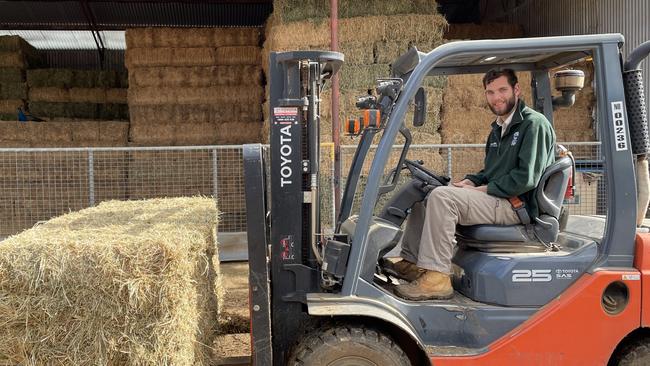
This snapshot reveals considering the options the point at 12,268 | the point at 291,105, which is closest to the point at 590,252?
the point at 291,105

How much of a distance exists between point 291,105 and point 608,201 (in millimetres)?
2171

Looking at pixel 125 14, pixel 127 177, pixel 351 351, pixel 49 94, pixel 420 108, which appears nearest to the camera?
pixel 351 351

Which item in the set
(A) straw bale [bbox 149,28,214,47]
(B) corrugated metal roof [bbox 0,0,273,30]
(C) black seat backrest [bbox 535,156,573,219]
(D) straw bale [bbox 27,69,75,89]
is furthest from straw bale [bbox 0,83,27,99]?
(C) black seat backrest [bbox 535,156,573,219]

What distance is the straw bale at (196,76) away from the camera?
1316 cm

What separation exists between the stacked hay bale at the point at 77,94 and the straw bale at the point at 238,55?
4.12 meters

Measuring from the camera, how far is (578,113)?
11.2m

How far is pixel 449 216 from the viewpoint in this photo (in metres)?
3.80

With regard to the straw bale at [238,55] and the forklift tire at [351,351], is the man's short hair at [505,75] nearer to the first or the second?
the forklift tire at [351,351]

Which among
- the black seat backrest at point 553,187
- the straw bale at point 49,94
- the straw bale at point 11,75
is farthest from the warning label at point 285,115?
the straw bale at point 11,75

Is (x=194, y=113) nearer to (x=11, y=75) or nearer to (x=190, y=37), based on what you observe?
(x=190, y=37)

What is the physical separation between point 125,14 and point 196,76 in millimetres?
5700

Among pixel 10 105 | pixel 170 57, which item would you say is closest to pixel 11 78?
pixel 10 105

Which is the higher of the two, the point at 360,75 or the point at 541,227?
the point at 360,75

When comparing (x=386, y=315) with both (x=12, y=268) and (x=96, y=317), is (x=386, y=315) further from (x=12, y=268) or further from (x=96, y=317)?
(x=12, y=268)
